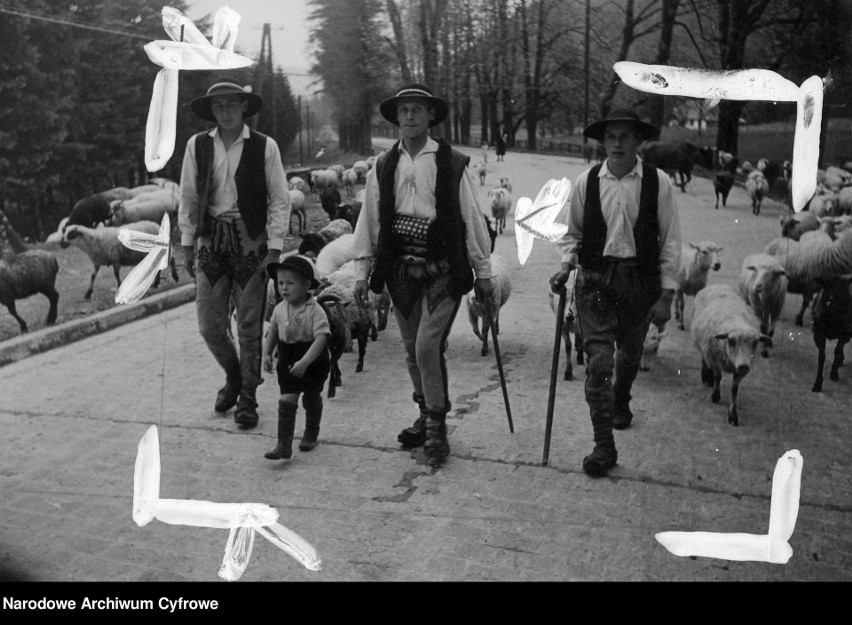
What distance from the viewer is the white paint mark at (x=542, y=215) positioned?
3.94m

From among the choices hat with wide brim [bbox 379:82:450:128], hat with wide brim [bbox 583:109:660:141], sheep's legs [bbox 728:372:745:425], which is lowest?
sheep's legs [bbox 728:372:745:425]

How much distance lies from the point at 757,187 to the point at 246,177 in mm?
2382

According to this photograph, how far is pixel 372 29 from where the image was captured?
14.0ft

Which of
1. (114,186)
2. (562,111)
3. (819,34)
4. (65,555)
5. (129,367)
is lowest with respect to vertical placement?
(65,555)

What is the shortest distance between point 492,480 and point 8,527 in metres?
2.22

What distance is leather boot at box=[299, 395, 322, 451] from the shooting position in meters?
4.27

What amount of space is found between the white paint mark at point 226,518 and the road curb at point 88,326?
0.81 meters

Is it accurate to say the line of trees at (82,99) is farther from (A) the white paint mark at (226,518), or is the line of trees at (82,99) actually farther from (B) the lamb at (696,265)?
(B) the lamb at (696,265)

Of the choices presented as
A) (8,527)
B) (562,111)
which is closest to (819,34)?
(562,111)

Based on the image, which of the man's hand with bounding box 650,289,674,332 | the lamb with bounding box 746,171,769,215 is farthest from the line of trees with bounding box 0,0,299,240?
the lamb with bounding box 746,171,769,215

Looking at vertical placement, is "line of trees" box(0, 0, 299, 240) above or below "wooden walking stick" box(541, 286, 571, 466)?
above

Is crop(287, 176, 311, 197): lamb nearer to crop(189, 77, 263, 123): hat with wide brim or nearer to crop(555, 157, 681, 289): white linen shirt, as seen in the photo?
crop(189, 77, 263, 123): hat with wide brim

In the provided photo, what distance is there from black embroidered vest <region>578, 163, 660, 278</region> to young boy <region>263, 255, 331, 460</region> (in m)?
1.31

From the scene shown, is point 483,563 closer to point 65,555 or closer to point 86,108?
point 65,555
